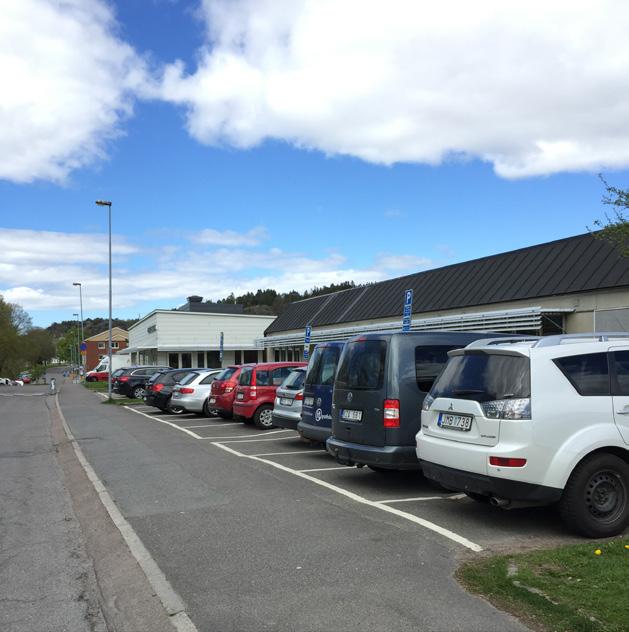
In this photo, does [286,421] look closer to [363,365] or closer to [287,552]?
[363,365]

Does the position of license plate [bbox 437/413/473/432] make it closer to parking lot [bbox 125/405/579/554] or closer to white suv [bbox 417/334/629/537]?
Answer: white suv [bbox 417/334/629/537]

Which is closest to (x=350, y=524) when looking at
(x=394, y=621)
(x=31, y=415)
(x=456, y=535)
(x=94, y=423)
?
(x=456, y=535)

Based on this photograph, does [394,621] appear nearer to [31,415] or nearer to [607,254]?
[607,254]

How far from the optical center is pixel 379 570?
4945 millimetres

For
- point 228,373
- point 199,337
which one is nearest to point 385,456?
point 228,373

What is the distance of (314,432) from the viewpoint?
1006cm

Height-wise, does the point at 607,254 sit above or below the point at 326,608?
above

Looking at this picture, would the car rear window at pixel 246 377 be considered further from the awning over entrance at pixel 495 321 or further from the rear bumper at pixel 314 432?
the rear bumper at pixel 314 432

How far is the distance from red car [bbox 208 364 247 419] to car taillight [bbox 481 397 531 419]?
447 inches

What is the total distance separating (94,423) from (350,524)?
47.9 ft

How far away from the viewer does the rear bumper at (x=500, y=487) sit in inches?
223

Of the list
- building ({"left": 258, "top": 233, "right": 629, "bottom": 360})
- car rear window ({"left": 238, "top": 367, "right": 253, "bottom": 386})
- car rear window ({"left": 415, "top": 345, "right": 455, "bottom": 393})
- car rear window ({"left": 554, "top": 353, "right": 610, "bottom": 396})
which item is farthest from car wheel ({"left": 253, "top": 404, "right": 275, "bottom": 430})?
car rear window ({"left": 554, "top": 353, "right": 610, "bottom": 396})

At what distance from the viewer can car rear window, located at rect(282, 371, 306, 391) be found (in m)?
12.3

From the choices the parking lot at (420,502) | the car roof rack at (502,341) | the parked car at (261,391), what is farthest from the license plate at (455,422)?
the parked car at (261,391)
